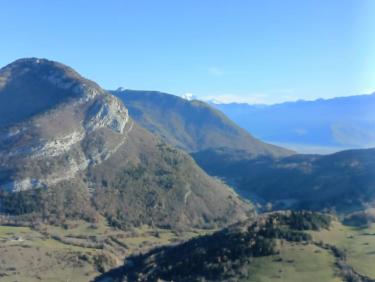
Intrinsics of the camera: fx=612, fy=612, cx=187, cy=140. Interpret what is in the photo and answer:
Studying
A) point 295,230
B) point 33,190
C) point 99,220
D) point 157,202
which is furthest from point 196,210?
point 295,230

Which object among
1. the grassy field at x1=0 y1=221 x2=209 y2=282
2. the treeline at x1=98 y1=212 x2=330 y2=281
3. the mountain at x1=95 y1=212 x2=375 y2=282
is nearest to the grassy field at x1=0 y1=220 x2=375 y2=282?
the grassy field at x1=0 y1=221 x2=209 y2=282

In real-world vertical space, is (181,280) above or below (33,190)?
below

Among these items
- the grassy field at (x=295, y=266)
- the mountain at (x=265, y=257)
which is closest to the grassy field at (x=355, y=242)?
the mountain at (x=265, y=257)

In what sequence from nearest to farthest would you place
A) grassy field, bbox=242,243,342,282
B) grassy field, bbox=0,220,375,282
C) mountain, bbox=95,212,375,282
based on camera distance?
grassy field, bbox=242,243,342,282, mountain, bbox=95,212,375,282, grassy field, bbox=0,220,375,282

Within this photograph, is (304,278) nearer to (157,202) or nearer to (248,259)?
(248,259)

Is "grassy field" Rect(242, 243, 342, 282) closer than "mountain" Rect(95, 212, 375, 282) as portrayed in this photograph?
Yes

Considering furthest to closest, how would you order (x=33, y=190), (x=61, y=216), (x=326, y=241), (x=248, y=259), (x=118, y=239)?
(x=33, y=190) < (x=61, y=216) < (x=118, y=239) < (x=326, y=241) < (x=248, y=259)

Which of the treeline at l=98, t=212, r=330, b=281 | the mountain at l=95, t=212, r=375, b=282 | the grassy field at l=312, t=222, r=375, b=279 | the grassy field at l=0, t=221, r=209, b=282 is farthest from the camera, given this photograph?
the grassy field at l=0, t=221, r=209, b=282

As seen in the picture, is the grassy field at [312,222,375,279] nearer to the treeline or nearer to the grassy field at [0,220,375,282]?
the grassy field at [0,220,375,282]
